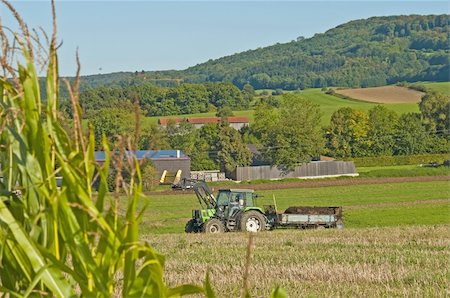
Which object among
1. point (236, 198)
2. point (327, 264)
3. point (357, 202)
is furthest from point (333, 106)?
point (327, 264)

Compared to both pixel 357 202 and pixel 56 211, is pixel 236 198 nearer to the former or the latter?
pixel 357 202

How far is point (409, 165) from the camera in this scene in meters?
86.7

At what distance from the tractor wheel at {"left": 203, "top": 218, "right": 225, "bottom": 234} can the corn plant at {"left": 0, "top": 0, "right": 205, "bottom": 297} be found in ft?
86.9

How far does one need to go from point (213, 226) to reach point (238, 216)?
1.00 m

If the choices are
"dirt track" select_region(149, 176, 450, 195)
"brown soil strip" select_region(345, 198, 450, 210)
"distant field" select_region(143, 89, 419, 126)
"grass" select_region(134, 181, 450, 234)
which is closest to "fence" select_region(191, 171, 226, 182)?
"dirt track" select_region(149, 176, 450, 195)

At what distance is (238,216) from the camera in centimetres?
2941

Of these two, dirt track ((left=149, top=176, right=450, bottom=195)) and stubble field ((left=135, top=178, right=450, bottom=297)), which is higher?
stubble field ((left=135, top=178, right=450, bottom=297))

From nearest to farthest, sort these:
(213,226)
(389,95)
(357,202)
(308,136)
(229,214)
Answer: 1. (213,226)
2. (229,214)
3. (357,202)
4. (308,136)
5. (389,95)

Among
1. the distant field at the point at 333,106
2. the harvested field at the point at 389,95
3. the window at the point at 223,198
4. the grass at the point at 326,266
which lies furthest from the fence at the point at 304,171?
the grass at the point at 326,266

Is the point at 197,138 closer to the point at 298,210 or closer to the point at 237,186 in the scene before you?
the point at 237,186

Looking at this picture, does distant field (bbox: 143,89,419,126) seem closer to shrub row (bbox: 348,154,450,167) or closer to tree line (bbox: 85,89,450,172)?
tree line (bbox: 85,89,450,172)

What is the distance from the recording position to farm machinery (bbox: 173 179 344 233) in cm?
2925

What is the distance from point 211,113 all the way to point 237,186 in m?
67.1

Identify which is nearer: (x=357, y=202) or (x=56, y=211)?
(x=56, y=211)
